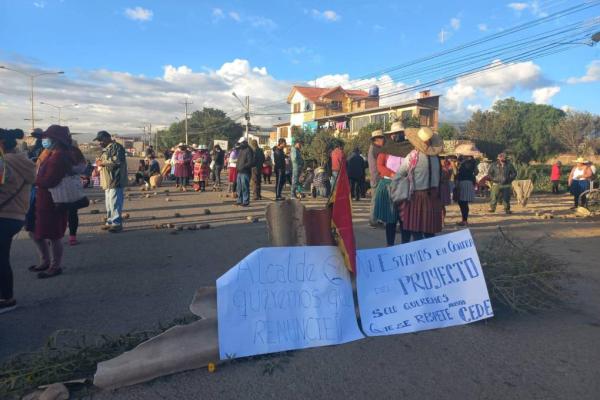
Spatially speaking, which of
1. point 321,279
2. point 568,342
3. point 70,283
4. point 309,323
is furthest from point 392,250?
point 70,283

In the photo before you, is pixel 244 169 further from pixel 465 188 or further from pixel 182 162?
pixel 182 162

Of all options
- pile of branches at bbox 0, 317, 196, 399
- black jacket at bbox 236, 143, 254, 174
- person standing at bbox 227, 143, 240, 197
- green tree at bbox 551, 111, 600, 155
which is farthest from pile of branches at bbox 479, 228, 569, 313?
green tree at bbox 551, 111, 600, 155

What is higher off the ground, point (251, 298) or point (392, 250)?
point (392, 250)

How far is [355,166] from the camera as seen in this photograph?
1469 centimetres

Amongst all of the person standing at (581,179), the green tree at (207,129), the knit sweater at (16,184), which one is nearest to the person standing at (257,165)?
the knit sweater at (16,184)

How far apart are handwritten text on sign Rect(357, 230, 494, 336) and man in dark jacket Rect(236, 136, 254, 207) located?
788cm

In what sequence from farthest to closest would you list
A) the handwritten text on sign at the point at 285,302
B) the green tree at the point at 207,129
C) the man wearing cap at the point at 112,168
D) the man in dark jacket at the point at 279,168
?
1. the green tree at the point at 207,129
2. the man in dark jacket at the point at 279,168
3. the man wearing cap at the point at 112,168
4. the handwritten text on sign at the point at 285,302

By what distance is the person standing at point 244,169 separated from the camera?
463 inches

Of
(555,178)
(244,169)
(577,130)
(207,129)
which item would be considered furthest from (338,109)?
(244,169)

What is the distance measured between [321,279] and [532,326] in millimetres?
2153

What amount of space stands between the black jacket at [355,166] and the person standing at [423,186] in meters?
8.99

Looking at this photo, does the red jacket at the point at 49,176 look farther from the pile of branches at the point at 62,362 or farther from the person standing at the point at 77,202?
the pile of branches at the point at 62,362

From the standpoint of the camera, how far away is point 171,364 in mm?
3201

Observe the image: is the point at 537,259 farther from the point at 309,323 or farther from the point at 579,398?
the point at 309,323
